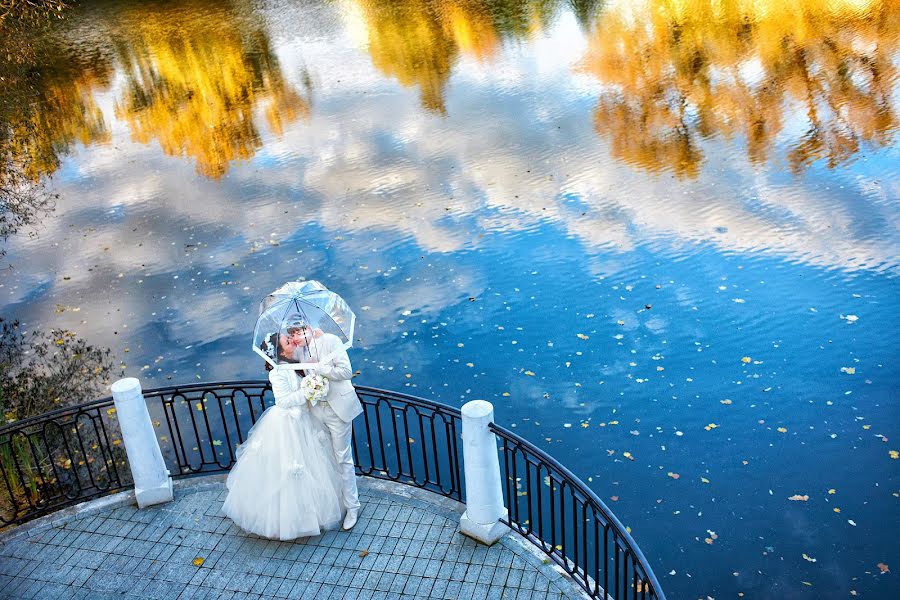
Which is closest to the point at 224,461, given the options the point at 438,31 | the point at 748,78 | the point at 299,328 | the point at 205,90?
the point at 299,328

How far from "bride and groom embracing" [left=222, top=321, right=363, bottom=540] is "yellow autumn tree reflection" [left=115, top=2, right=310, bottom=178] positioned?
Answer: 1850cm

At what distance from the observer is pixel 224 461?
40.5 feet

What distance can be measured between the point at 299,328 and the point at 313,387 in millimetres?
598

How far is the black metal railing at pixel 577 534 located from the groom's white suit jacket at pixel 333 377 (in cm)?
148

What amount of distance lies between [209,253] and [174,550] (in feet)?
39.6

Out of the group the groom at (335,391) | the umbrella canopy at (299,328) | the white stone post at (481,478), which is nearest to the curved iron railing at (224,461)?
the white stone post at (481,478)

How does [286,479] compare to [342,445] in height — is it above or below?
below

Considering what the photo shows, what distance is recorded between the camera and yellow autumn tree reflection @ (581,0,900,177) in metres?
23.1

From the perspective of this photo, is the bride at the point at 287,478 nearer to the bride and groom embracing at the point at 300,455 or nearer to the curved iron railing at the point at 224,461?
the bride and groom embracing at the point at 300,455

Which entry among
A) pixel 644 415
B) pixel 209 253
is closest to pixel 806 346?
pixel 644 415

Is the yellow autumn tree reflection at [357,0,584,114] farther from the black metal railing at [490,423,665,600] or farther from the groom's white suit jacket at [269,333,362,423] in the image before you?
the groom's white suit jacket at [269,333,362,423]

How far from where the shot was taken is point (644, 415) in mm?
12773

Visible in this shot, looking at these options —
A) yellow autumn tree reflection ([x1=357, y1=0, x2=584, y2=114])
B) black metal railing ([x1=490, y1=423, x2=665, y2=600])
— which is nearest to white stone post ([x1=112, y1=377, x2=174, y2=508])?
black metal railing ([x1=490, y1=423, x2=665, y2=600])

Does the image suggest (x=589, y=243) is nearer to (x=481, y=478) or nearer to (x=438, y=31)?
(x=481, y=478)
